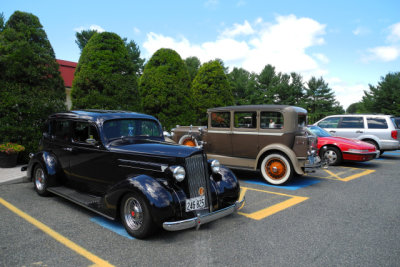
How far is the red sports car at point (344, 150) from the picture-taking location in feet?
29.1

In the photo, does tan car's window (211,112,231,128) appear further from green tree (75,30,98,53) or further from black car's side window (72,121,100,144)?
green tree (75,30,98,53)

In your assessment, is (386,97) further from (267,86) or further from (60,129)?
(60,129)

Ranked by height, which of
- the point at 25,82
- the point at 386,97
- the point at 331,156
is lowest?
the point at 331,156

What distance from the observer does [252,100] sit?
129ft

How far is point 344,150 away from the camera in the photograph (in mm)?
9070

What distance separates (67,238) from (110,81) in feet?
24.1

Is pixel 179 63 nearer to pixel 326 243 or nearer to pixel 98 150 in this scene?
pixel 98 150

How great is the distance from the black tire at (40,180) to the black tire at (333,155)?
8572 millimetres

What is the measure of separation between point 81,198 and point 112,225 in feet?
2.66

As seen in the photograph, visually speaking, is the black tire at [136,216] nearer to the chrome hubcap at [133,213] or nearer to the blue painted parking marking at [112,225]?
the chrome hubcap at [133,213]

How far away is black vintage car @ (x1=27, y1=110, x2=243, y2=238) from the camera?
3402 mm

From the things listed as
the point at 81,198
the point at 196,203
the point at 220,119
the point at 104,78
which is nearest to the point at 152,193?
the point at 196,203

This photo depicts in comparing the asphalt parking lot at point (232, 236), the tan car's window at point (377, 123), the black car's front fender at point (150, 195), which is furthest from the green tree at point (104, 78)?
the tan car's window at point (377, 123)

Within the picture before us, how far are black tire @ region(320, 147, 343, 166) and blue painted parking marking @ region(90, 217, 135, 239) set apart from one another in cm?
785
